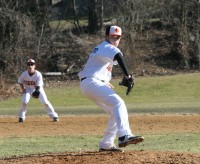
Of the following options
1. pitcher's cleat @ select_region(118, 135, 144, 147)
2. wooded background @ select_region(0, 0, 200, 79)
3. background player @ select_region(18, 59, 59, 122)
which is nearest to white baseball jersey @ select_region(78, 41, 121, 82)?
pitcher's cleat @ select_region(118, 135, 144, 147)

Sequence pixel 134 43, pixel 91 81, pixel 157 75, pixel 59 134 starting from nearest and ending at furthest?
pixel 91 81 → pixel 59 134 → pixel 157 75 → pixel 134 43

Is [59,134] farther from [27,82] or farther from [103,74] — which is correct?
[103,74]

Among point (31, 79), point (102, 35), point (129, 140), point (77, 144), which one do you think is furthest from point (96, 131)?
point (102, 35)

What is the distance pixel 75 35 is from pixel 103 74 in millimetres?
33661

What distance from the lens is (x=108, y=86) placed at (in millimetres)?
10406

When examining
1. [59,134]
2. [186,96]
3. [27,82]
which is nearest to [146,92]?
[186,96]

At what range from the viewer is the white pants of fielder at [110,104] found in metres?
10.0

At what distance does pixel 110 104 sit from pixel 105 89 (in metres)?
0.27

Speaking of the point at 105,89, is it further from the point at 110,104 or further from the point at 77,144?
the point at 77,144

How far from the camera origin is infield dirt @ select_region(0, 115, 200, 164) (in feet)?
31.5

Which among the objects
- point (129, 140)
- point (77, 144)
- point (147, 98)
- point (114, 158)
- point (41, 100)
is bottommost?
point (147, 98)

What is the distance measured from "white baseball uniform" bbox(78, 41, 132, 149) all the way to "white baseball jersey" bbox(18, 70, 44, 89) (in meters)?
8.20

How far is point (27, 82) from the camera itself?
61.7 feet

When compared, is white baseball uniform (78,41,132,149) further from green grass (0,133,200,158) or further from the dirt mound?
green grass (0,133,200,158)
